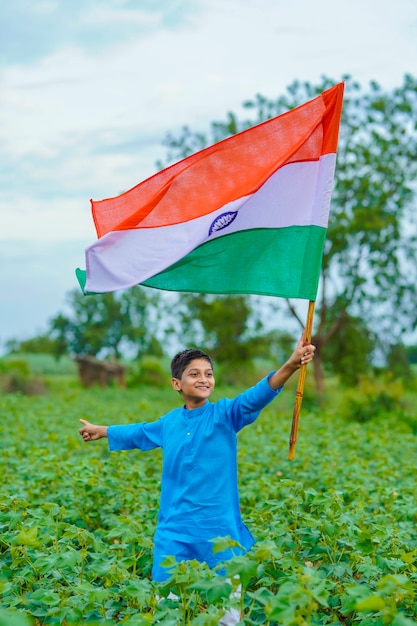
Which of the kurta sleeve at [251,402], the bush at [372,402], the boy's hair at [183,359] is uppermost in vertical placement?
the boy's hair at [183,359]

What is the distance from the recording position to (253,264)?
17.6 ft

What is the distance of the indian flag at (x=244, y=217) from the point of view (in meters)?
5.16

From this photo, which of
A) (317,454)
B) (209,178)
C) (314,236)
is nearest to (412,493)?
(317,454)

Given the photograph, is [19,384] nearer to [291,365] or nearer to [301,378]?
[301,378]

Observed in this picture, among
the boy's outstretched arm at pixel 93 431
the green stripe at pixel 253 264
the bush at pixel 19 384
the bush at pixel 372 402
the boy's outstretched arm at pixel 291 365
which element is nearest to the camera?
the boy's outstretched arm at pixel 291 365

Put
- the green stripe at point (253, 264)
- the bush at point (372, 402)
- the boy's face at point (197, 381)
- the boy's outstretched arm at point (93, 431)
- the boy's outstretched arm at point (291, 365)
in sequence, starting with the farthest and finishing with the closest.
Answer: the bush at point (372, 402) < the green stripe at point (253, 264) < the boy's outstretched arm at point (93, 431) < the boy's face at point (197, 381) < the boy's outstretched arm at point (291, 365)

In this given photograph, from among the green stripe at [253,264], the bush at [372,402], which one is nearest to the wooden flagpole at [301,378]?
the green stripe at [253,264]

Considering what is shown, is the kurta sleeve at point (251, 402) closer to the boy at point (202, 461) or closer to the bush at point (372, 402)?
the boy at point (202, 461)

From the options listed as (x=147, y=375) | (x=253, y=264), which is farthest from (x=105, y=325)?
(x=253, y=264)

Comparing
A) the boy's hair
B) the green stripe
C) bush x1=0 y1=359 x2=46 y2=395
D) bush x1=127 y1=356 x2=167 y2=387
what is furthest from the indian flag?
bush x1=127 y1=356 x2=167 y2=387

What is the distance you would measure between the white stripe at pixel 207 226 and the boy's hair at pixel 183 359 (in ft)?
1.64

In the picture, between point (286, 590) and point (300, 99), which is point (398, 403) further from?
point (286, 590)

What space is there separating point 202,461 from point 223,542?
1.20m

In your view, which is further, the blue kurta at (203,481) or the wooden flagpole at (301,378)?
the wooden flagpole at (301,378)
